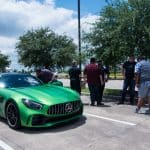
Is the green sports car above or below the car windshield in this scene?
below

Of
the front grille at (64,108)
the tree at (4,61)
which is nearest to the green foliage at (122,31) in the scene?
the front grille at (64,108)

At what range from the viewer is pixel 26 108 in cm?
799

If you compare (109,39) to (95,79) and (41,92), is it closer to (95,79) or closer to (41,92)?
(95,79)

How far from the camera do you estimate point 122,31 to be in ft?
43.8

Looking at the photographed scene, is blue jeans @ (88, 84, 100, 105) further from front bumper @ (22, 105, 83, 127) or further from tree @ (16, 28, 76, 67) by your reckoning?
tree @ (16, 28, 76, 67)

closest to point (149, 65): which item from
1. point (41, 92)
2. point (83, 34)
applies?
point (41, 92)

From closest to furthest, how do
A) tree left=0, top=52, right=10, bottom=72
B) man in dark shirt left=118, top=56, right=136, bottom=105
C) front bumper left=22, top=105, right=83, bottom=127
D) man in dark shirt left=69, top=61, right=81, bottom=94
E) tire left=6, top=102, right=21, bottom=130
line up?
front bumper left=22, top=105, right=83, bottom=127
tire left=6, top=102, right=21, bottom=130
man in dark shirt left=118, top=56, right=136, bottom=105
man in dark shirt left=69, top=61, right=81, bottom=94
tree left=0, top=52, right=10, bottom=72

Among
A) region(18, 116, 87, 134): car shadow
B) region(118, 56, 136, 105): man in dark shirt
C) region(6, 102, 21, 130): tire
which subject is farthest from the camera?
region(118, 56, 136, 105): man in dark shirt

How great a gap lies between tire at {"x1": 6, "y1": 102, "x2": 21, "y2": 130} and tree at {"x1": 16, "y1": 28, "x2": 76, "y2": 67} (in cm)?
2267

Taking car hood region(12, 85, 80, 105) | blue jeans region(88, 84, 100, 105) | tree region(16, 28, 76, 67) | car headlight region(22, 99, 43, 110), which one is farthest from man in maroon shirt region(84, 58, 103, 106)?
tree region(16, 28, 76, 67)

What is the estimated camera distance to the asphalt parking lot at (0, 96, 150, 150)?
22.0 ft

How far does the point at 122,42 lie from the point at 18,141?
284 inches

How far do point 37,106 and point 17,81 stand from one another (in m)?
1.90

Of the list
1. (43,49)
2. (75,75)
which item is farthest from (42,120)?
(43,49)
